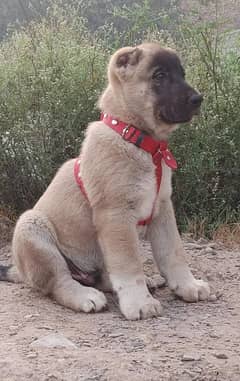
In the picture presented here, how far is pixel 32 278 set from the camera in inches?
194

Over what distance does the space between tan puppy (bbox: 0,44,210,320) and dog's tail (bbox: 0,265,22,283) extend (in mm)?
274

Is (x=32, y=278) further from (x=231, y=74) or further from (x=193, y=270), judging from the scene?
(x=231, y=74)

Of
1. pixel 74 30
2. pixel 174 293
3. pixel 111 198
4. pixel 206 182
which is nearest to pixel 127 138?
pixel 111 198

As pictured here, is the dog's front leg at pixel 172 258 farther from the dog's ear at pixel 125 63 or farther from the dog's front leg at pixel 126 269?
the dog's ear at pixel 125 63

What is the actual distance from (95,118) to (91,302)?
9.25ft

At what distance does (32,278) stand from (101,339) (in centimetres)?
90

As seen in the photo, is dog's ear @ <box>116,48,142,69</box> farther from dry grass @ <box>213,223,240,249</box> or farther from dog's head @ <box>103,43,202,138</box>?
dry grass @ <box>213,223,240,249</box>

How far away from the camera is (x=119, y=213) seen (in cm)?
458

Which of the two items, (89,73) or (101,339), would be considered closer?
(101,339)

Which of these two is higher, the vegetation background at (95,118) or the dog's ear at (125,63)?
the dog's ear at (125,63)

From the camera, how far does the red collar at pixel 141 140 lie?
4750mm

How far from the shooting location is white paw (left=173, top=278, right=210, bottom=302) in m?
4.89

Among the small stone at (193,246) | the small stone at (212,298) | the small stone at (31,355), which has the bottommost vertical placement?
the small stone at (193,246)

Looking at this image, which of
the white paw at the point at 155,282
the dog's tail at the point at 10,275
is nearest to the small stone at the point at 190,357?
the white paw at the point at 155,282
